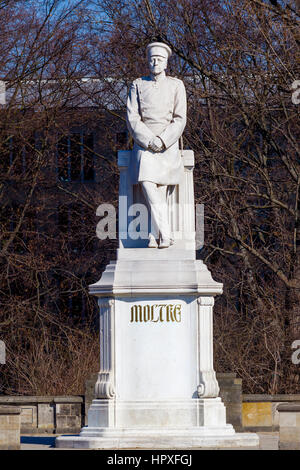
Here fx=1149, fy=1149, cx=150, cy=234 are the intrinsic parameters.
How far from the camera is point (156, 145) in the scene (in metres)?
14.8

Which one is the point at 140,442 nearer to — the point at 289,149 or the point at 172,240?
the point at 172,240

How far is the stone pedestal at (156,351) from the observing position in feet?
45.9

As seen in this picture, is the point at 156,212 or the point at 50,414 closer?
the point at 156,212

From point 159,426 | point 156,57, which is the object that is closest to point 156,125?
point 156,57

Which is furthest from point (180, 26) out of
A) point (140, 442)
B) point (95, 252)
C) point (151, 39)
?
point (140, 442)

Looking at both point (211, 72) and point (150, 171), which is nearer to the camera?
point (150, 171)

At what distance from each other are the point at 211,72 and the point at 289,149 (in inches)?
103

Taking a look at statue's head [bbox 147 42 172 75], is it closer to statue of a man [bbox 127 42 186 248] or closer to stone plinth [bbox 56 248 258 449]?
statue of a man [bbox 127 42 186 248]

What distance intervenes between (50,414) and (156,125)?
6.16m

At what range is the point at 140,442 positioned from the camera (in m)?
13.6

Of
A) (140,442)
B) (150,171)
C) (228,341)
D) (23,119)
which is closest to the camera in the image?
(140,442)

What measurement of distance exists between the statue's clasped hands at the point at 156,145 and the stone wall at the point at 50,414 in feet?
18.5

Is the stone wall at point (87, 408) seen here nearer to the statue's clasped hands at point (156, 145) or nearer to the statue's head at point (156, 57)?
the statue's clasped hands at point (156, 145)

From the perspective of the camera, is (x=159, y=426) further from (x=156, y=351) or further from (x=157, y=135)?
(x=157, y=135)
